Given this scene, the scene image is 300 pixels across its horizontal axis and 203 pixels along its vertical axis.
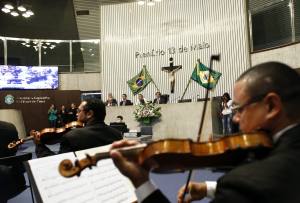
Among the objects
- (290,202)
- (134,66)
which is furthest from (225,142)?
(134,66)

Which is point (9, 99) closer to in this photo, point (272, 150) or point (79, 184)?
point (79, 184)

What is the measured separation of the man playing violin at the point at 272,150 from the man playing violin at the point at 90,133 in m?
1.78

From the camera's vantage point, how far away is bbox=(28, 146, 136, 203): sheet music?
161cm

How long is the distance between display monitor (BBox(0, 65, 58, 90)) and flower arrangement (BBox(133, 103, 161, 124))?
20.0 ft

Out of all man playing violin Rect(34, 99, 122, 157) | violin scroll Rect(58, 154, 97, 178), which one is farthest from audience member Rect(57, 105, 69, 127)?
violin scroll Rect(58, 154, 97, 178)

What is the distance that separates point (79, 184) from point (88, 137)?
1.48 metres

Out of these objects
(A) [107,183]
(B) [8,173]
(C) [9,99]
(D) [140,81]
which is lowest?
(B) [8,173]

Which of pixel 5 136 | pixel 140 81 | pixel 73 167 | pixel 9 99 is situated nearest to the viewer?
pixel 73 167

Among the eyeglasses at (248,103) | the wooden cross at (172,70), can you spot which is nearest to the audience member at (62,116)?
the wooden cross at (172,70)

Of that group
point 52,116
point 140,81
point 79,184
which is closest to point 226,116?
point 140,81

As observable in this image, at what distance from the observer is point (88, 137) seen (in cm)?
317

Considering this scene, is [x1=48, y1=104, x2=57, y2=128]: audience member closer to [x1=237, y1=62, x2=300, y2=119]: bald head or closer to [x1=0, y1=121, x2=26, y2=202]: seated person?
[x1=0, y1=121, x2=26, y2=202]: seated person

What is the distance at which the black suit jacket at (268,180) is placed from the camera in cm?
100

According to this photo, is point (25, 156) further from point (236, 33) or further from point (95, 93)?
point (95, 93)
